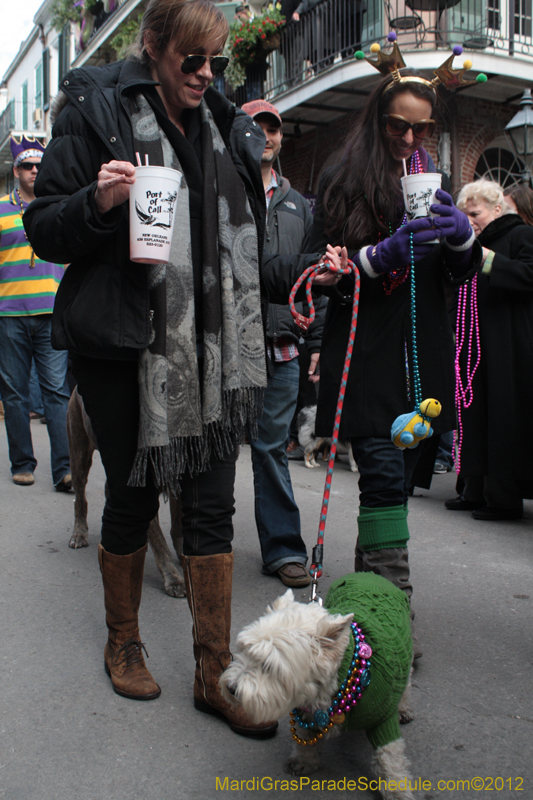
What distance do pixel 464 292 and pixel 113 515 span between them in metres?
3.28

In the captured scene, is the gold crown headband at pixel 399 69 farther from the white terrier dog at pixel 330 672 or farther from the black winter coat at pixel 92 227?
the white terrier dog at pixel 330 672

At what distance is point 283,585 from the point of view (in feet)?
11.5

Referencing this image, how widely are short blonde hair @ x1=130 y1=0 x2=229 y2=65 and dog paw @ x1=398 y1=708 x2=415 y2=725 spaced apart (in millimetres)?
2174

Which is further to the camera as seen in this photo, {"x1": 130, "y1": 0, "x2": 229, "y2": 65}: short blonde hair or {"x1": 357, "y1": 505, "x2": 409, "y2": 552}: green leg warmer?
{"x1": 357, "y1": 505, "x2": 409, "y2": 552}: green leg warmer

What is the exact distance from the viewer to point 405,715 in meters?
2.23

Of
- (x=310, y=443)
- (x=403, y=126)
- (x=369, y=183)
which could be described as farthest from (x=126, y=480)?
(x=310, y=443)

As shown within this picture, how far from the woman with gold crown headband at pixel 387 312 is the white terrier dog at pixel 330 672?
1.58 feet

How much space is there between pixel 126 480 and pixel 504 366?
3.17m

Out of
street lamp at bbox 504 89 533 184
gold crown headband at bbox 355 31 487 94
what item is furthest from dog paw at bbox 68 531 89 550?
street lamp at bbox 504 89 533 184

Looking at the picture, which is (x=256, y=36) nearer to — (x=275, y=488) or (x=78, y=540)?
(x=78, y=540)

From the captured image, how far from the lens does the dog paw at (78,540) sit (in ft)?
13.6

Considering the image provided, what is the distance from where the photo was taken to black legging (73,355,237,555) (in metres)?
2.25

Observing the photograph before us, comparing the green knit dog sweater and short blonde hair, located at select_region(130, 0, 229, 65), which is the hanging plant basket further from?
the green knit dog sweater

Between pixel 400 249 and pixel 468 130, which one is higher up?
pixel 468 130
